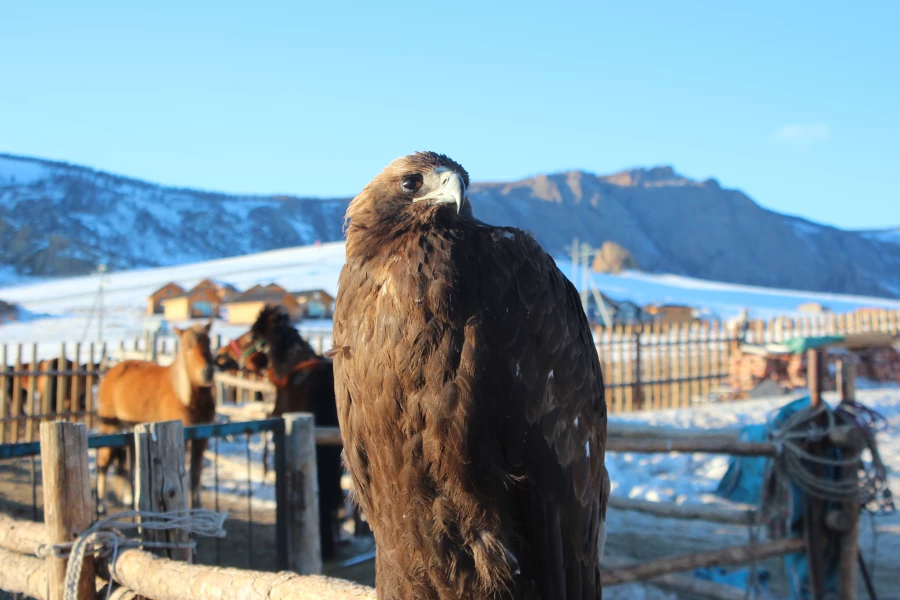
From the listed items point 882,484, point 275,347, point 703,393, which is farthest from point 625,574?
point 703,393

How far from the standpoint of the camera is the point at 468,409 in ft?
5.61

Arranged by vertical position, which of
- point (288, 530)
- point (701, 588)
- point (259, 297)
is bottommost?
point (701, 588)

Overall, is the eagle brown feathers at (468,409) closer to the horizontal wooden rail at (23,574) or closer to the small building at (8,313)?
the horizontal wooden rail at (23,574)

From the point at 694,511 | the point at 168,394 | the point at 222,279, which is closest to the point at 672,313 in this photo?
the point at 222,279

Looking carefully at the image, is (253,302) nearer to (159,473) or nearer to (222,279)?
(222,279)

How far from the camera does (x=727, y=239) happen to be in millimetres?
114188

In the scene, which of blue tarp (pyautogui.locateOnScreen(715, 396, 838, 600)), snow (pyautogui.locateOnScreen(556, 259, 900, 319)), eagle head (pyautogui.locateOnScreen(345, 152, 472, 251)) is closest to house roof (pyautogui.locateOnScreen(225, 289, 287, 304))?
snow (pyautogui.locateOnScreen(556, 259, 900, 319))

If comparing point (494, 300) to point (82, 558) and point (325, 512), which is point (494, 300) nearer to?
point (82, 558)

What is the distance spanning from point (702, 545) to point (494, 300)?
18.8 feet

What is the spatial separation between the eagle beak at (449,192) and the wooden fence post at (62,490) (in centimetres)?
159

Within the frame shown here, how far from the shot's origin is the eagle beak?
1962 mm

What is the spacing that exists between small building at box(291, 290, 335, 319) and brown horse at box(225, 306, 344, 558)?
2307 cm

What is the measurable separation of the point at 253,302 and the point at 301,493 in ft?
87.5

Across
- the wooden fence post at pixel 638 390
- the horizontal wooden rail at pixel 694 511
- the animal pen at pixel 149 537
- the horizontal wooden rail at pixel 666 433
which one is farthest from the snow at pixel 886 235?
the animal pen at pixel 149 537
